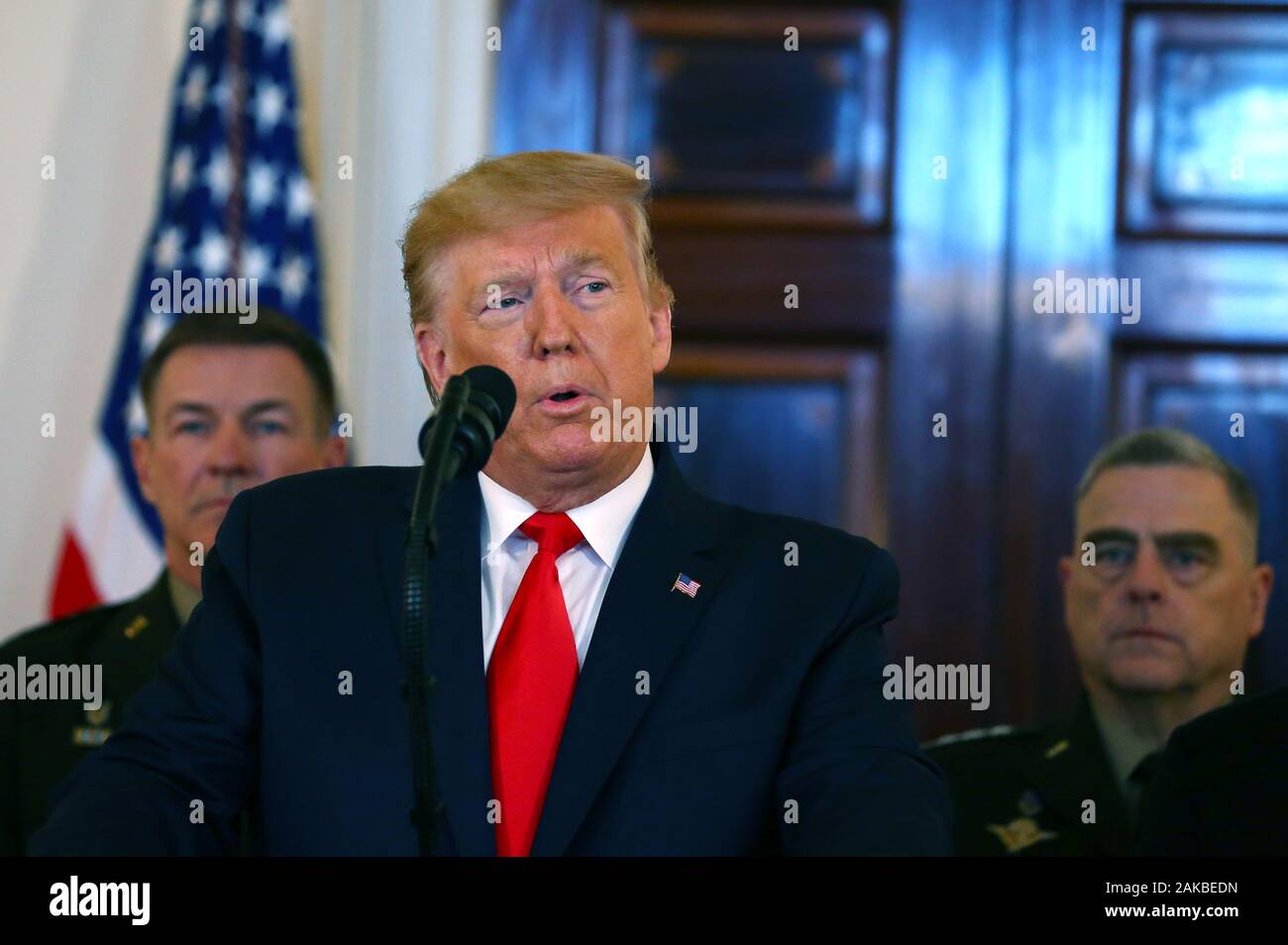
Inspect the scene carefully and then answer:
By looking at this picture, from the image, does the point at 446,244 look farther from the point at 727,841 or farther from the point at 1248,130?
the point at 1248,130

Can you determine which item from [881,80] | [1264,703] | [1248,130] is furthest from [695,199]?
[1264,703]

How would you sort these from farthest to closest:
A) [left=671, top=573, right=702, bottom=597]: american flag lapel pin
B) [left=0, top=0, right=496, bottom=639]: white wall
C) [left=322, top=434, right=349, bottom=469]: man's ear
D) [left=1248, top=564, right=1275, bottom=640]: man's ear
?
[left=0, top=0, right=496, bottom=639]: white wall < [left=322, top=434, right=349, bottom=469]: man's ear < [left=1248, top=564, right=1275, bottom=640]: man's ear < [left=671, top=573, right=702, bottom=597]: american flag lapel pin

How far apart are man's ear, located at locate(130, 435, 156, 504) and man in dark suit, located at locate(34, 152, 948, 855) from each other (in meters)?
1.21

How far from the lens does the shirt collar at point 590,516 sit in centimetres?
184

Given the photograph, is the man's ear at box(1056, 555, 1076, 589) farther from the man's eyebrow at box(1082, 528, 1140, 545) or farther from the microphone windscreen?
the microphone windscreen

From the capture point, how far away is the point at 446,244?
6.37 ft

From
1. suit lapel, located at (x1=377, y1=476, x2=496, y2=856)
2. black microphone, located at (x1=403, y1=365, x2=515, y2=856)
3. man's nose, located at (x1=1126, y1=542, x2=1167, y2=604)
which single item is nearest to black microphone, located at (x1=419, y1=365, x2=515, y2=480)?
black microphone, located at (x1=403, y1=365, x2=515, y2=856)

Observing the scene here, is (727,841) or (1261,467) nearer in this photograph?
(727,841)

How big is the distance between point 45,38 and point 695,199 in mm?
1477

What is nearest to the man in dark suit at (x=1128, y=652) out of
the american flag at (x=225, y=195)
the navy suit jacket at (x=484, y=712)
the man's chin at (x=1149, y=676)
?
the man's chin at (x=1149, y=676)

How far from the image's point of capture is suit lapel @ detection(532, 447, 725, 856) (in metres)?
1.60

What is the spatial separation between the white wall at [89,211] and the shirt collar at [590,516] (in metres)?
1.55

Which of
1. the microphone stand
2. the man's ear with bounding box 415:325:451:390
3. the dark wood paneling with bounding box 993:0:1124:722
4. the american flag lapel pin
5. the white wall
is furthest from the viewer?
the white wall
